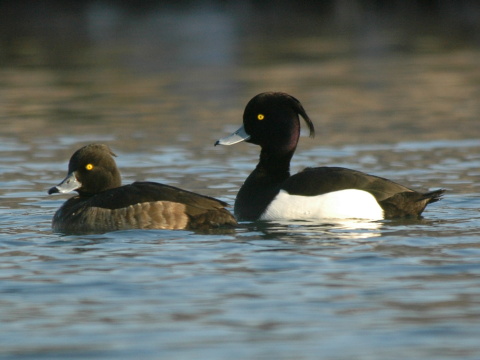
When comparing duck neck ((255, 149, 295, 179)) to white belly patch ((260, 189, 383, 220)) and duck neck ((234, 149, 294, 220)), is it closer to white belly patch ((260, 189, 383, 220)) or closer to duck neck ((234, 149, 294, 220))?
duck neck ((234, 149, 294, 220))

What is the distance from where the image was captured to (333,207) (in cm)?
975

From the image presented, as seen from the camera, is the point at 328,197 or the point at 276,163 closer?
the point at 328,197

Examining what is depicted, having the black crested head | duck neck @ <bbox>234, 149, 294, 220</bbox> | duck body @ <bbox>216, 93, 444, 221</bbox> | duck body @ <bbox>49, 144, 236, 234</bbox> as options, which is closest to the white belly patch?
duck body @ <bbox>216, 93, 444, 221</bbox>

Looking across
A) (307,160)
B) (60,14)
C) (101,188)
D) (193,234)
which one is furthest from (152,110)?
(60,14)

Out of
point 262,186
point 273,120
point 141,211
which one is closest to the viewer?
point 141,211

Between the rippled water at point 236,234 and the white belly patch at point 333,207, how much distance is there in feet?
0.86

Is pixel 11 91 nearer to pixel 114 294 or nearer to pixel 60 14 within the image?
pixel 114 294

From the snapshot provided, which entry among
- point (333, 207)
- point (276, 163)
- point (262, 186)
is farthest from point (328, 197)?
point (276, 163)

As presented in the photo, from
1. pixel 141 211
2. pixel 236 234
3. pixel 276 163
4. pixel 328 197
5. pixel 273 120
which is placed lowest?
pixel 236 234

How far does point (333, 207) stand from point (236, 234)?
103 cm

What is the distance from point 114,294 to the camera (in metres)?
7.11

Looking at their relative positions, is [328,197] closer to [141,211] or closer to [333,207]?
[333,207]

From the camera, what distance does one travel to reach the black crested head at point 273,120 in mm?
10570

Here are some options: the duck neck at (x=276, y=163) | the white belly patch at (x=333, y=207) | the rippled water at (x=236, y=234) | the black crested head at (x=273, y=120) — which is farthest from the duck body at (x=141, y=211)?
the black crested head at (x=273, y=120)
